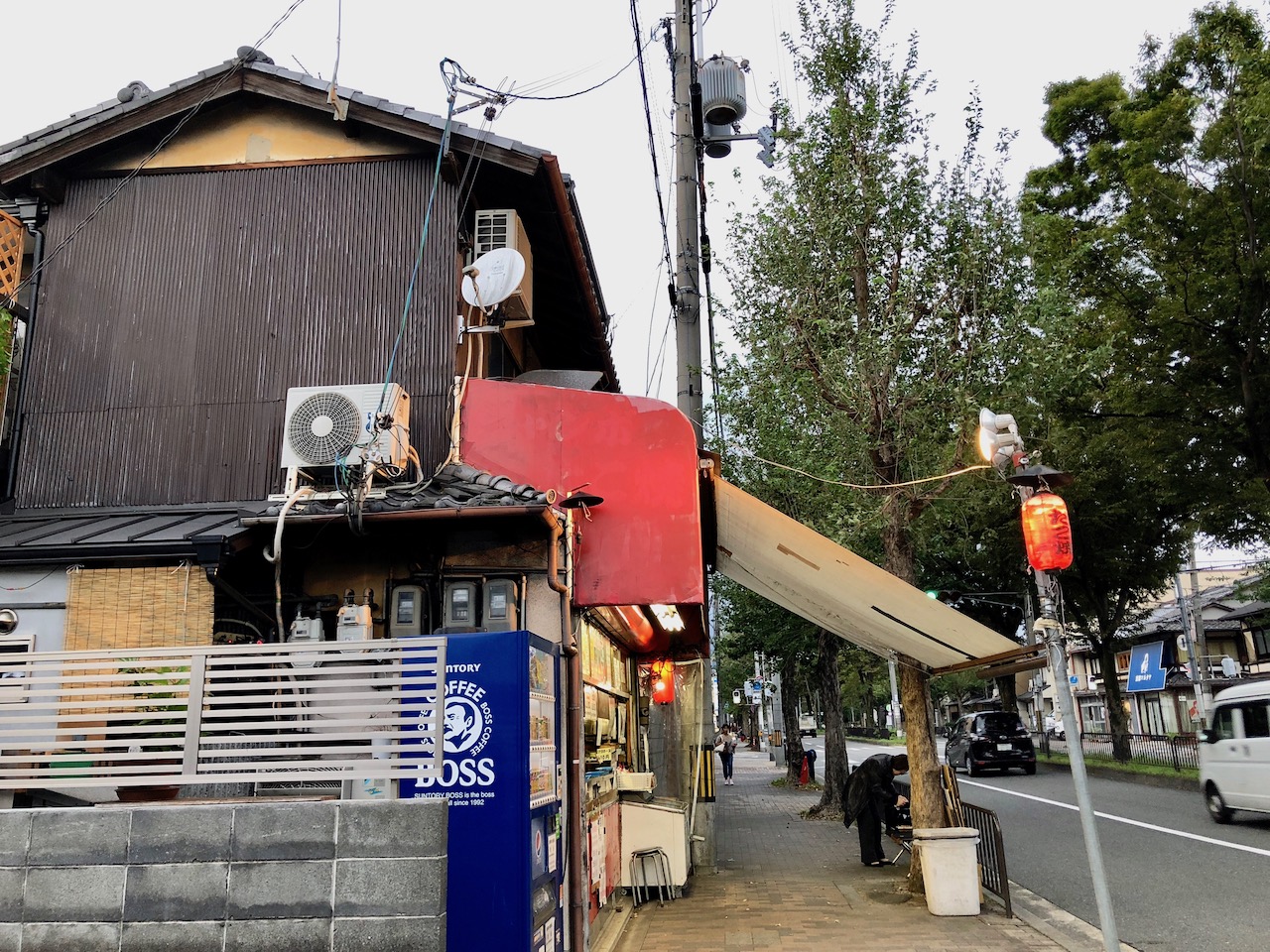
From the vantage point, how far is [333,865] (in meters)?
4.95

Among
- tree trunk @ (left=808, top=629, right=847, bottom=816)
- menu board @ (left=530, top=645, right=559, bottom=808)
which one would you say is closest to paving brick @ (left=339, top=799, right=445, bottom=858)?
menu board @ (left=530, top=645, right=559, bottom=808)

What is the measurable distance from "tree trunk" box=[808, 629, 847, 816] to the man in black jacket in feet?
24.2

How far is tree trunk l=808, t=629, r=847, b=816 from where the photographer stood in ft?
68.0

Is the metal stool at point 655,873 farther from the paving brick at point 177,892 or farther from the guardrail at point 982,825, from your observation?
the paving brick at point 177,892

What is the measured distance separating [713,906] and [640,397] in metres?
6.26

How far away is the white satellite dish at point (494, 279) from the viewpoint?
30.3 feet

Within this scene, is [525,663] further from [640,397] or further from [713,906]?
[713,906]

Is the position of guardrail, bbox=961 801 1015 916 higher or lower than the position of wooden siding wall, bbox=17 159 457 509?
lower

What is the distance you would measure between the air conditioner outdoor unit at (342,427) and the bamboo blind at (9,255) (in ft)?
12.2

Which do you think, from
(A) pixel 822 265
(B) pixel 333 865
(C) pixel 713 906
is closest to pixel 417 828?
(B) pixel 333 865

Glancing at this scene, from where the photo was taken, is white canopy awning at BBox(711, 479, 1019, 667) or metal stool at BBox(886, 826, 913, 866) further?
metal stool at BBox(886, 826, 913, 866)

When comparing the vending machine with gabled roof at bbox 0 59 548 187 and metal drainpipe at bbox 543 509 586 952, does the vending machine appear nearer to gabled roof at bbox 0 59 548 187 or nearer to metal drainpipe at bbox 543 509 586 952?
A: metal drainpipe at bbox 543 509 586 952

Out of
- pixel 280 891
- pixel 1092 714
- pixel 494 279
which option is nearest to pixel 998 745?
pixel 494 279

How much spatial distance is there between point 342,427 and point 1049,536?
627 centimetres
